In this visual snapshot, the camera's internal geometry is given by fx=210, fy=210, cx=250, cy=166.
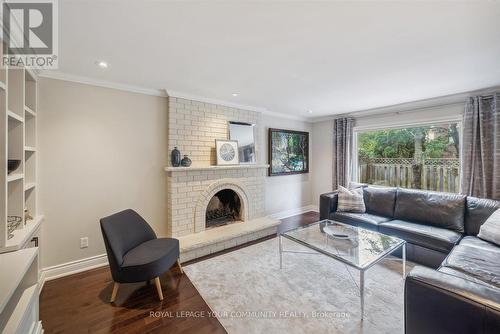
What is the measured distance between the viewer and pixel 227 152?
359 cm

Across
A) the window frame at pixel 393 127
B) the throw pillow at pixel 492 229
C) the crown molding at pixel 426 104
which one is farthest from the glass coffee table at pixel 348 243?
the crown molding at pixel 426 104

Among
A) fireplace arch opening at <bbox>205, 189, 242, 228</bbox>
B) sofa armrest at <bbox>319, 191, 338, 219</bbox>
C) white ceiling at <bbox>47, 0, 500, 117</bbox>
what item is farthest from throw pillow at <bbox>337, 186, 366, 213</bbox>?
fireplace arch opening at <bbox>205, 189, 242, 228</bbox>

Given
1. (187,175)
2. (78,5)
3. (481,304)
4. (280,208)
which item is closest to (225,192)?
(187,175)

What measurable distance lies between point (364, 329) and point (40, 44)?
354cm

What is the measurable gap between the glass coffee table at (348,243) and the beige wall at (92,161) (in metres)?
2.10

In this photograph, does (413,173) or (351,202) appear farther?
(413,173)

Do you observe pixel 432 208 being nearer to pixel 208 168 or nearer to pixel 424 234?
pixel 424 234

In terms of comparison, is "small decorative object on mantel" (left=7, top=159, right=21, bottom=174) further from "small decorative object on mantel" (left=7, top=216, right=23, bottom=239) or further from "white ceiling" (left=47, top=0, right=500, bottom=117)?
"white ceiling" (left=47, top=0, right=500, bottom=117)

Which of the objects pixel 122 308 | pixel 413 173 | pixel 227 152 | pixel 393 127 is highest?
pixel 393 127

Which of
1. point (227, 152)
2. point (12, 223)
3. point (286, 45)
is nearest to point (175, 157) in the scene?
point (227, 152)

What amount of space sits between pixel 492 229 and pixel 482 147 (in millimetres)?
1314

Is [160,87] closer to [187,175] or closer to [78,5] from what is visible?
[187,175]

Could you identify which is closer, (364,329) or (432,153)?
(364,329)

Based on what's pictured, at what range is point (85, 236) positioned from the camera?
255cm
